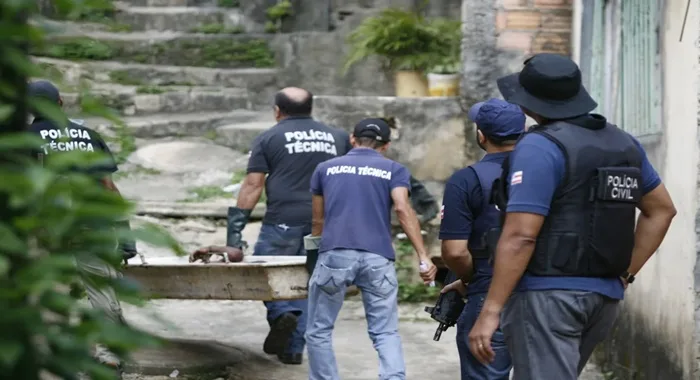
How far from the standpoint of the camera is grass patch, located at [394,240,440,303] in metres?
9.43

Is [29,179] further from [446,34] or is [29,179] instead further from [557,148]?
[446,34]

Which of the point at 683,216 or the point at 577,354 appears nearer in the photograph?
the point at 577,354

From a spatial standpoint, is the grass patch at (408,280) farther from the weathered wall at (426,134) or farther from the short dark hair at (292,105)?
the short dark hair at (292,105)

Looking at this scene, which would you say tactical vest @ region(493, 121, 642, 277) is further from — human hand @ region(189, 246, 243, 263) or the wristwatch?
human hand @ region(189, 246, 243, 263)

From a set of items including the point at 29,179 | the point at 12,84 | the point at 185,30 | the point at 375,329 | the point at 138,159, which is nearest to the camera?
the point at 29,179

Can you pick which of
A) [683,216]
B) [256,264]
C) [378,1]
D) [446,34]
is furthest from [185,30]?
[683,216]

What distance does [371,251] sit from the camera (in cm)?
642

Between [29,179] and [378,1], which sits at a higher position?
[29,179]

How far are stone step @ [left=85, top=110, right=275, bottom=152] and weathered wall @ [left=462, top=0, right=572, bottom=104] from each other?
11.6ft

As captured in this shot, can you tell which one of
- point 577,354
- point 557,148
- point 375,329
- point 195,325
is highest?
point 557,148

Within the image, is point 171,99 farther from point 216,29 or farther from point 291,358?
point 291,358

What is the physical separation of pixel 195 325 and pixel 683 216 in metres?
4.04

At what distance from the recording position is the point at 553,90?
442cm

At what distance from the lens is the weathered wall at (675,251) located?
588 cm
